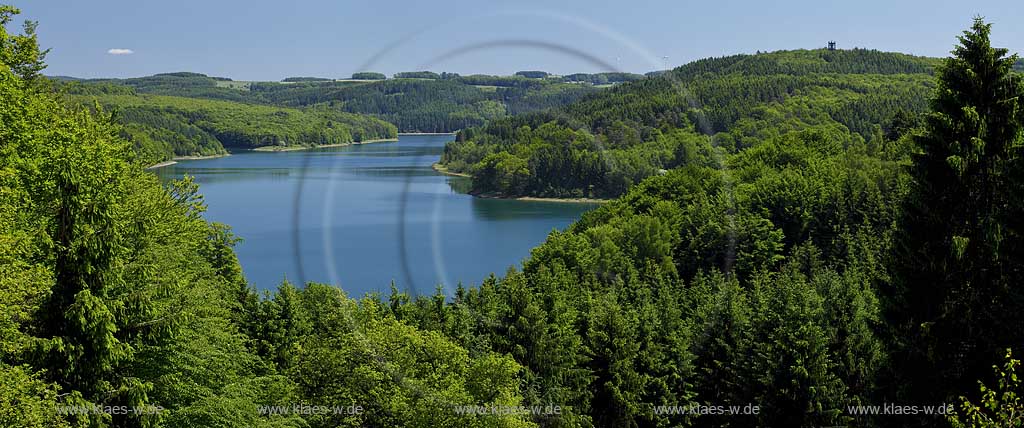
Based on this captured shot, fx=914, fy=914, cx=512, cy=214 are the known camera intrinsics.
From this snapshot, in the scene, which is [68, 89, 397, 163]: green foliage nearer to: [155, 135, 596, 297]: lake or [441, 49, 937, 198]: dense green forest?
[155, 135, 596, 297]: lake

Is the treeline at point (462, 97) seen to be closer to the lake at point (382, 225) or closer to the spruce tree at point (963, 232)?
the lake at point (382, 225)

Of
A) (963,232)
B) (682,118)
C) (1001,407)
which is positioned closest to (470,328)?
(963,232)

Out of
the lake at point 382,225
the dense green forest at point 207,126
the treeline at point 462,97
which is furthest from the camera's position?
the dense green forest at point 207,126

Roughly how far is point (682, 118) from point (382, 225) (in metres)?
57.5

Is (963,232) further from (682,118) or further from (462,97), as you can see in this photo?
(682,118)

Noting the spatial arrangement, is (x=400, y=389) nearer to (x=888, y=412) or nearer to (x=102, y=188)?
(x=102, y=188)

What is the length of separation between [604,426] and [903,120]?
58060 mm

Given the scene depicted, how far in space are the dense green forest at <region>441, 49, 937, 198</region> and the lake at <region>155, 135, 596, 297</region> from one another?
3.54 m

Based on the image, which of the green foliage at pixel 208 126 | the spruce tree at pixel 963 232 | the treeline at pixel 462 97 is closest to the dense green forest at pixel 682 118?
the treeline at pixel 462 97

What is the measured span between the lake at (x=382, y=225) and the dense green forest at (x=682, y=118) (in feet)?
11.6

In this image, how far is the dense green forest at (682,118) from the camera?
2454 inches

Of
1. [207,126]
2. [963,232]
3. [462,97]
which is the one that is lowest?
[207,126]

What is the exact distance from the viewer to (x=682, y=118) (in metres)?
99.9

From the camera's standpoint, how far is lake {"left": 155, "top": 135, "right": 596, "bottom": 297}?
38.6m
